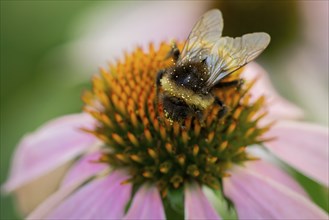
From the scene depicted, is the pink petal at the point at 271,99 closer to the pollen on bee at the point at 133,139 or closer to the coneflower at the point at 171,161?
the coneflower at the point at 171,161

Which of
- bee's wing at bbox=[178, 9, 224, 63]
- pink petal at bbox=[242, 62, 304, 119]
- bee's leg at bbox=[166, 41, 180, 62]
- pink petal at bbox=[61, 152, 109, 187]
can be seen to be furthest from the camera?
pink petal at bbox=[242, 62, 304, 119]

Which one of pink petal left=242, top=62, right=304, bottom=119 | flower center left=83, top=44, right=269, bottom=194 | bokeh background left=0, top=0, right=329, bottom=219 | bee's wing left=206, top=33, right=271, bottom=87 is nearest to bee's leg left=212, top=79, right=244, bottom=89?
flower center left=83, top=44, right=269, bottom=194

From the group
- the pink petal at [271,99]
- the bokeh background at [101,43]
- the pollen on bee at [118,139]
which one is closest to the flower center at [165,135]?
the pollen on bee at [118,139]

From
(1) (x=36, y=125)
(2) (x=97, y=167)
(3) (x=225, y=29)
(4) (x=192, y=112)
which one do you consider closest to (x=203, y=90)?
(4) (x=192, y=112)

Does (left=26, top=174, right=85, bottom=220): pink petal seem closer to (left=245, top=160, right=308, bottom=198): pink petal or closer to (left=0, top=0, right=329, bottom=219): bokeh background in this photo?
(left=245, top=160, right=308, bottom=198): pink petal

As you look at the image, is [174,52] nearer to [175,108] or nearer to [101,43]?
[175,108]

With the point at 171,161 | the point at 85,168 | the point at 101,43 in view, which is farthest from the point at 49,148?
the point at 101,43
